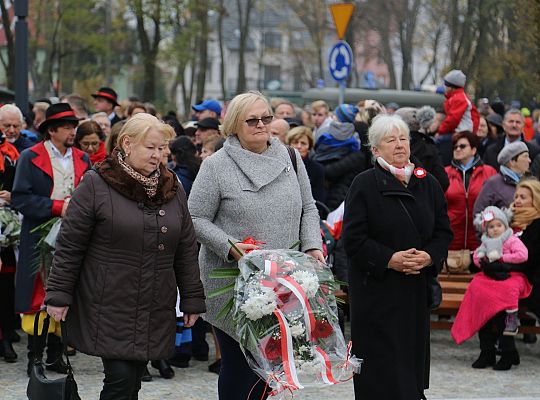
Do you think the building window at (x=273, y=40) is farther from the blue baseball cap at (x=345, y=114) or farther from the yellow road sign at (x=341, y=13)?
the blue baseball cap at (x=345, y=114)

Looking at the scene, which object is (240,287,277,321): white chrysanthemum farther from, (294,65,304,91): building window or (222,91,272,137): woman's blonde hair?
(294,65,304,91): building window

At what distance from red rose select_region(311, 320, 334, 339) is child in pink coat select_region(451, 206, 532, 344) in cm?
400

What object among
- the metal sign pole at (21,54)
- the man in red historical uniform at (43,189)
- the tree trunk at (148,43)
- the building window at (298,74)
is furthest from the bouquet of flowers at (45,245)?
the building window at (298,74)

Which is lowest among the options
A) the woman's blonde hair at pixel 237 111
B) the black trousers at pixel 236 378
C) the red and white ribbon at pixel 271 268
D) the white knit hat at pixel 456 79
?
the black trousers at pixel 236 378

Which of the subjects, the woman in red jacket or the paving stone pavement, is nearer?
the paving stone pavement

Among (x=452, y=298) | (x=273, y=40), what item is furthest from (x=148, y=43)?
(x=273, y=40)

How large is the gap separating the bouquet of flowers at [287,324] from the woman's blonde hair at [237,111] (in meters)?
0.88

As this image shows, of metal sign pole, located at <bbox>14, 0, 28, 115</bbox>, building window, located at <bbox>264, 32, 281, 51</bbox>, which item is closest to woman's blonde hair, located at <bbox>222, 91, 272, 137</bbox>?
metal sign pole, located at <bbox>14, 0, 28, 115</bbox>

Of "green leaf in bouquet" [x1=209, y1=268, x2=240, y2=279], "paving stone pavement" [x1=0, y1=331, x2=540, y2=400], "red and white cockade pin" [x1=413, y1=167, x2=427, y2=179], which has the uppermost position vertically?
"red and white cockade pin" [x1=413, y1=167, x2=427, y2=179]

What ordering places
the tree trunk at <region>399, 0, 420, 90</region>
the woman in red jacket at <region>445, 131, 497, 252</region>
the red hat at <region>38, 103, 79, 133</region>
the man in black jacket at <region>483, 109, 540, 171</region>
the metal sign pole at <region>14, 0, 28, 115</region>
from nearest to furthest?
the red hat at <region>38, 103, 79, 133</region>
the woman in red jacket at <region>445, 131, 497, 252</region>
the metal sign pole at <region>14, 0, 28, 115</region>
the man in black jacket at <region>483, 109, 540, 171</region>
the tree trunk at <region>399, 0, 420, 90</region>

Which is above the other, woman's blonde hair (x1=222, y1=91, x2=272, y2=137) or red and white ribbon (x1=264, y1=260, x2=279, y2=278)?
woman's blonde hair (x1=222, y1=91, x2=272, y2=137)

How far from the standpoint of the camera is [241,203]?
650 cm

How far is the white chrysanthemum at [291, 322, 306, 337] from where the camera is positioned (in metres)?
5.99

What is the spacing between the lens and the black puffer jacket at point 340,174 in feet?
36.3
